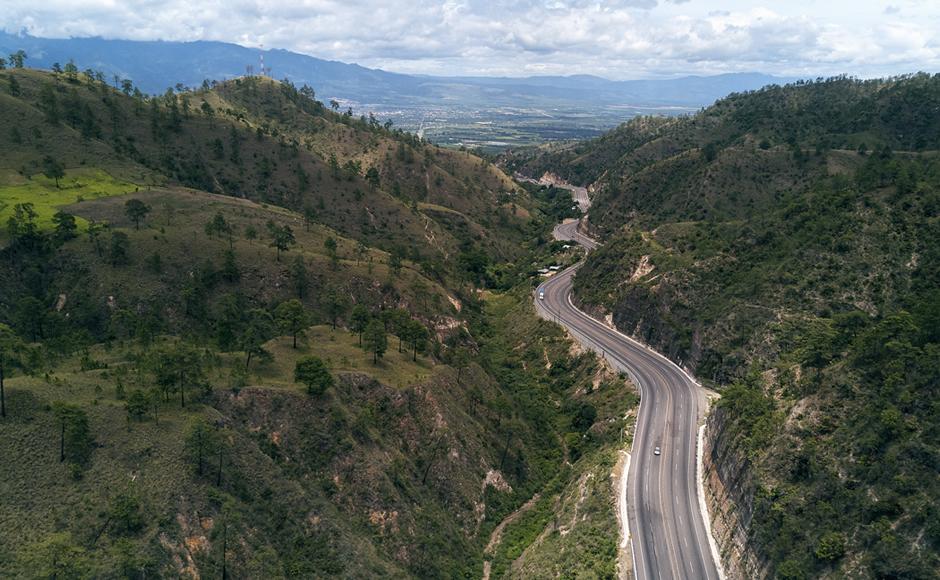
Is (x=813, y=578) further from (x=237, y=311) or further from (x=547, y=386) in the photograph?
(x=237, y=311)

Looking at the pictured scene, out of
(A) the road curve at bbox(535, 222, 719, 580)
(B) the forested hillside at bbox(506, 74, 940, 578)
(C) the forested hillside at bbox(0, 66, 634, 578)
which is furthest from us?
(A) the road curve at bbox(535, 222, 719, 580)

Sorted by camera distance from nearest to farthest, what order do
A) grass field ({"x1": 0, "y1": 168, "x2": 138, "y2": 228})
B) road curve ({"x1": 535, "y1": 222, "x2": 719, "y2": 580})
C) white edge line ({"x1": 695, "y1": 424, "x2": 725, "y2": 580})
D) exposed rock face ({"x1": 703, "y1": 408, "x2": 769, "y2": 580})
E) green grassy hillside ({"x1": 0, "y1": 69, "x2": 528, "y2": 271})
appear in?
exposed rock face ({"x1": 703, "y1": 408, "x2": 769, "y2": 580}) → white edge line ({"x1": 695, "y1": 424, "x2": 725, "y2": 580}) → road curve ({"x1": 535, "y1": 222, "x2": 719, "y2": 580}) → grass field ({"x1": 0, "y1": 168, "x2": 138, "y2": 228}) → green grassy hillside ({"x1": 0, "y1": 69, "x2": 528, "y2": 271})

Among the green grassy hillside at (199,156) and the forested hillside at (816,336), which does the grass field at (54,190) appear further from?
the forested hillside at (816,336)

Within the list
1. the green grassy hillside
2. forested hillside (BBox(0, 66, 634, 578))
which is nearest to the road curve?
forested hillside (BBox(0, 66, 634, 578))

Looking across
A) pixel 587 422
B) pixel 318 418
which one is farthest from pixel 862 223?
pixel 318 418

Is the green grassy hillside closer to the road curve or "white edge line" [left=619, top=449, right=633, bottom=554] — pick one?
the road curve

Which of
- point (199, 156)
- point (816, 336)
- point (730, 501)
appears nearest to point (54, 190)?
point (199, 156)

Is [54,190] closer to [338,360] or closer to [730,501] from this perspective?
[338,360]
